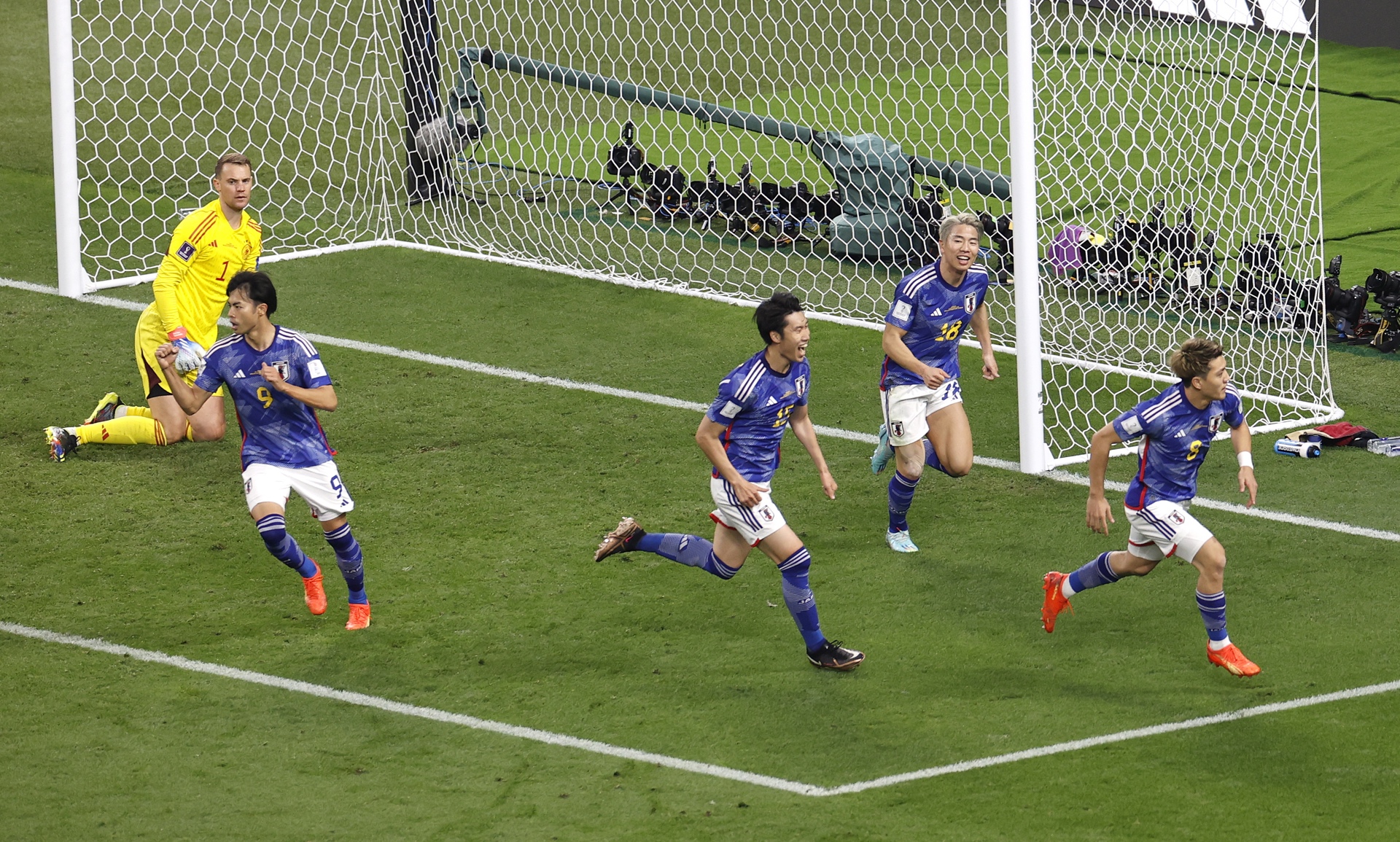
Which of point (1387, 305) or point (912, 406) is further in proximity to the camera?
point (1387, 305)

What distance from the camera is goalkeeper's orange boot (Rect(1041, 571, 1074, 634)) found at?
760 centimetres

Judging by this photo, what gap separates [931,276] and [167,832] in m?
4.61

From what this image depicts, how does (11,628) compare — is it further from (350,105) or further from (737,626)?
(350,105)

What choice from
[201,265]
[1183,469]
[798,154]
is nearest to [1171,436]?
[1183,469]

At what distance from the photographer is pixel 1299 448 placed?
982 cm

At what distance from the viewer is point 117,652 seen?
7.50 metres

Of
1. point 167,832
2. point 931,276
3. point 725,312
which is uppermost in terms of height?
point 931,276

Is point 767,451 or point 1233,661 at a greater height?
point 767,451

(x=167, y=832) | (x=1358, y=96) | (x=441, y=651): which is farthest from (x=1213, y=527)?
(x=1358, y=96)

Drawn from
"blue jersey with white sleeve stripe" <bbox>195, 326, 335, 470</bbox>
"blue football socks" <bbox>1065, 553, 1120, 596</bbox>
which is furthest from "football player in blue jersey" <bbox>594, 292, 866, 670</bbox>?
"blue jersey with white sleeve stripe" <bbox>195, 326, 335, 470</bbox>

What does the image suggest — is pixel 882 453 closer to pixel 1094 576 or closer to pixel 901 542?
pixel 901 542

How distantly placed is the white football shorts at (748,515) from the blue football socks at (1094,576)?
4.61 ft

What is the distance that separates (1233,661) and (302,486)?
4.21m

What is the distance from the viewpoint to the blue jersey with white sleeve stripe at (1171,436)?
274 inches
